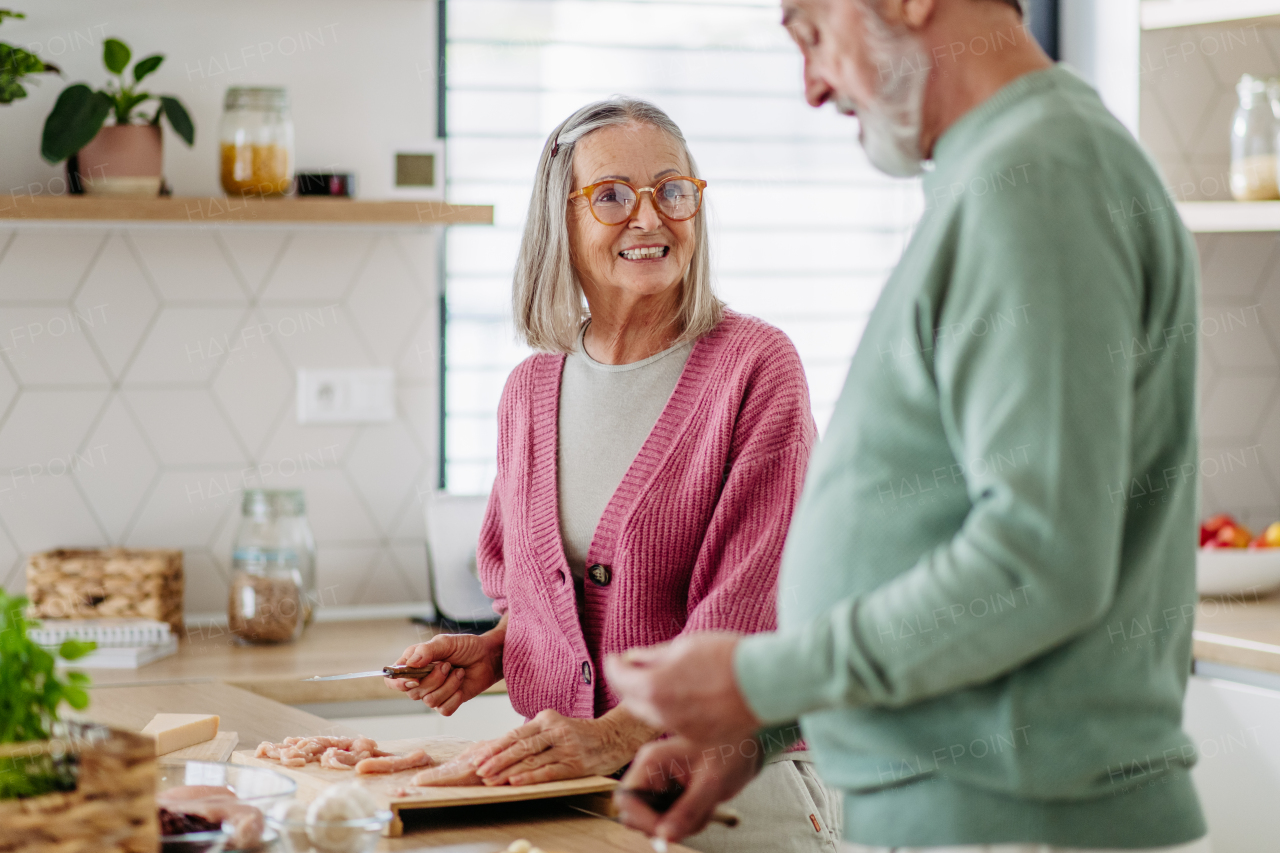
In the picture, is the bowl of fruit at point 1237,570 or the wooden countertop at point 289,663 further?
the bowl of fruit at point 1237,570

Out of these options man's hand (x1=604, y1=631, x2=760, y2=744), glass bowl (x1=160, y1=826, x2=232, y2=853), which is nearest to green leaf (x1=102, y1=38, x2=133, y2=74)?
glass bowl (x1=160, y1=826, x2=232, y2=853)

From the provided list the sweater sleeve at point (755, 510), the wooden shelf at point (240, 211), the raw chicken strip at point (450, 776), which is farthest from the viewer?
the wooden shelf at point (240, 211)

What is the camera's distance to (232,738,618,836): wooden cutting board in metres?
1.17

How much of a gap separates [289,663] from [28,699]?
1.19m

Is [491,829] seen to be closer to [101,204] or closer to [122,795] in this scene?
[122,795]

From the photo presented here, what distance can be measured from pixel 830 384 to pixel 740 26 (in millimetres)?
819

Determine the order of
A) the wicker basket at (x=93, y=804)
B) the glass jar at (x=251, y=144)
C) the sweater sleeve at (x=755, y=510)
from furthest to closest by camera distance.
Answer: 1. the glass jar at (x=251, y=144)
2. the sweater sleeve at (x=755, y=510)
3. the wicker basket at (x=93, y=804)

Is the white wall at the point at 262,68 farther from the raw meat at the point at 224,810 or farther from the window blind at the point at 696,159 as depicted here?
the raw meat at the point at 224,810

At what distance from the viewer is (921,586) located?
728 mm

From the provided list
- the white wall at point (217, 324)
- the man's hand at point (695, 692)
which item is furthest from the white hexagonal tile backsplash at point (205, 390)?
the man's hand at point (695, 692)

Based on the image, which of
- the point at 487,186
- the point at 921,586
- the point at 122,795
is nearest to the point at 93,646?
the point at 122,795

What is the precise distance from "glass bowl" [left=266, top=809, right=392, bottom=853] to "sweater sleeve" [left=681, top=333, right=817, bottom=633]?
47cm

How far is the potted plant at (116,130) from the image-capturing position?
2.15 metres

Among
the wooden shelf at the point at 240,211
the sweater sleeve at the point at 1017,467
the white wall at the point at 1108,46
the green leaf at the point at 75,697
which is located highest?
the white wall at the point at 1108,46
